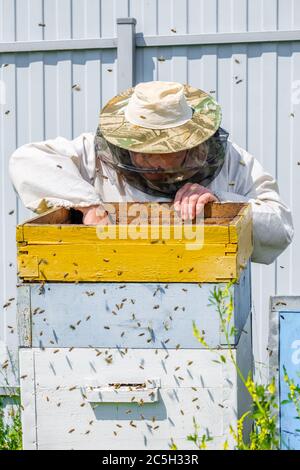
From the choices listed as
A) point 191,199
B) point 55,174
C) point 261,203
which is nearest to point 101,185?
point 55,174

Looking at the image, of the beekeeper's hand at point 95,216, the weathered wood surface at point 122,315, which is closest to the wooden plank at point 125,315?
the weathered wood surface at point 122,315

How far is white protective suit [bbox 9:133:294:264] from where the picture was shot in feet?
11.7

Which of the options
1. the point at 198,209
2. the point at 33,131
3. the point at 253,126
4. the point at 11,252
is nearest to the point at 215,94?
the point at 253,126

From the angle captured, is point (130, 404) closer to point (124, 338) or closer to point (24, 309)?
point (124, 338)

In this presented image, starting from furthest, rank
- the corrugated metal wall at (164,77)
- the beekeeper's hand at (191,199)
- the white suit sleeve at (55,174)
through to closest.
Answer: the corrugated metal wall at (164,77) → the white suit sleeve at (55,174) → the beekeeper's hand at (191,199)

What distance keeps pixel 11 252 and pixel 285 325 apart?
107 inches

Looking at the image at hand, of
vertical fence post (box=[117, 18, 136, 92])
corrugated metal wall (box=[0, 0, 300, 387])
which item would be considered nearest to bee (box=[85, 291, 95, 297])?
corrugated metal wall (box=[0, 0, 300, 387])

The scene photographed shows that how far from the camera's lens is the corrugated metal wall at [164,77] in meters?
5.41

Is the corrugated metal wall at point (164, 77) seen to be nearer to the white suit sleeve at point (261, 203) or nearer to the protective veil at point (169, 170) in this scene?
the white suit sleeve at point (261, 203)

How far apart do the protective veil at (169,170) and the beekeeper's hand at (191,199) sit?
7 centimetres

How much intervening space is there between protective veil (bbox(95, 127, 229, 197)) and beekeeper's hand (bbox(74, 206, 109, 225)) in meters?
0.20

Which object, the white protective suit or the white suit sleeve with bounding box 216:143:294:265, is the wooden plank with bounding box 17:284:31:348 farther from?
the white suit sleeve with bounding box 216:143:294:265

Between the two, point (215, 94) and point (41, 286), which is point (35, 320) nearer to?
point (41, 286)

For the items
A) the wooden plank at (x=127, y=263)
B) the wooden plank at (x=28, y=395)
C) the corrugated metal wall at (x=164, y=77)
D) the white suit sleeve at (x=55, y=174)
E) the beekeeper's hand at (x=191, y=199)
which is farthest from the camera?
the corrugated metal wall at (x=164, y=77)
